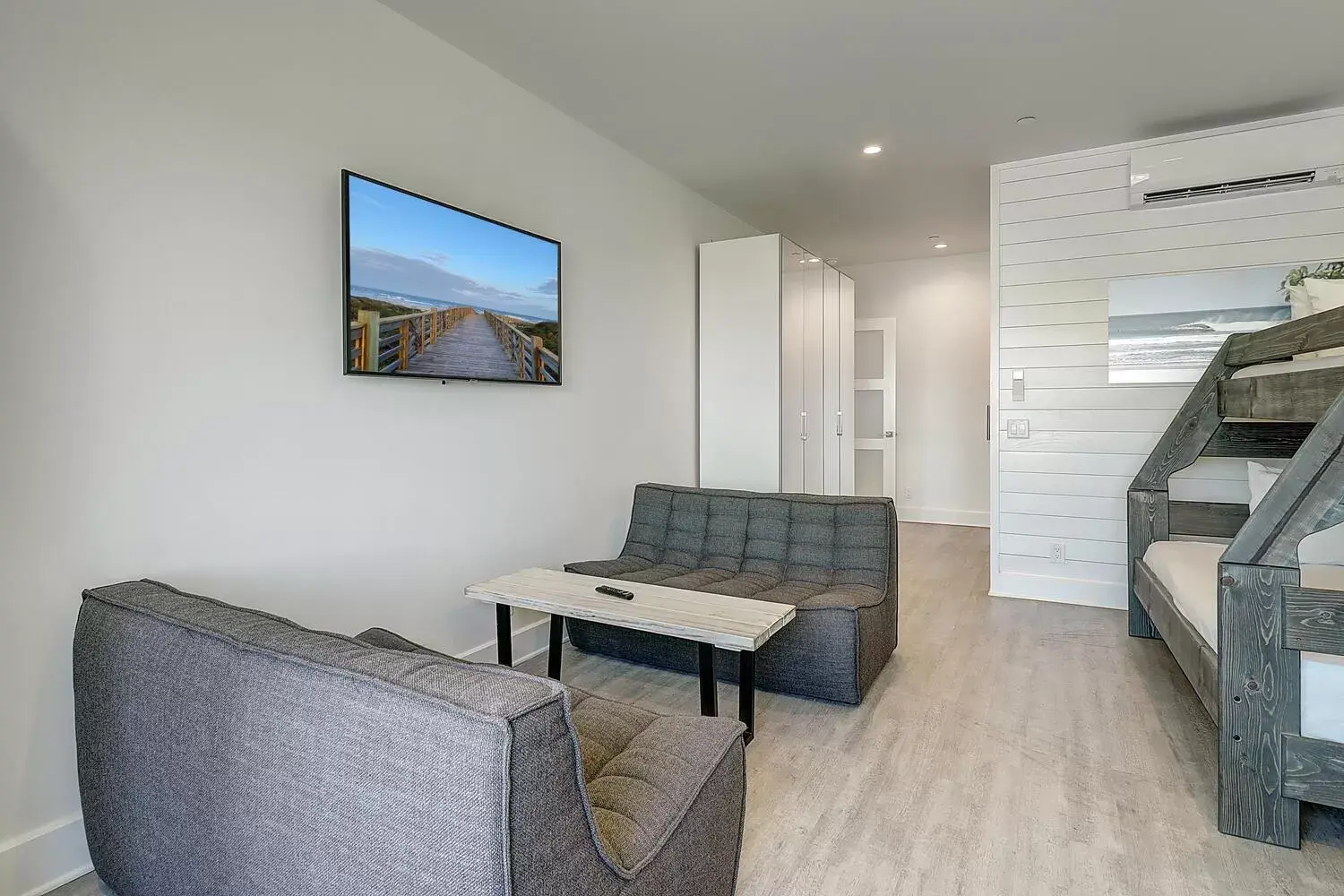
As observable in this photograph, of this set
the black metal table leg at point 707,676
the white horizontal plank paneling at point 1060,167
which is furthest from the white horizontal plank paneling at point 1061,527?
the black metal table leg at point 707,676

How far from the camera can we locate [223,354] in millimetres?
2027

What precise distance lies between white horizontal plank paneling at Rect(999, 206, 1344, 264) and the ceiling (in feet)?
1.68

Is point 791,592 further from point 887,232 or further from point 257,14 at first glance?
point 887,232

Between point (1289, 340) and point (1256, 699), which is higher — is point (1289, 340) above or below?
above

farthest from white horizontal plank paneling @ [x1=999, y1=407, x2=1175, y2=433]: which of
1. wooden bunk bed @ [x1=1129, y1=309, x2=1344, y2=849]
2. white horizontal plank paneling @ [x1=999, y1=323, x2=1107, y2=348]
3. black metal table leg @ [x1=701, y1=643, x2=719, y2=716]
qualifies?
black metal table leg @ [x1=701, y1=643, x2=719, y2=716]

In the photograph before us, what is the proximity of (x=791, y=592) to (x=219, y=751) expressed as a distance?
210 centimetres

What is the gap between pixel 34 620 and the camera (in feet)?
5.48

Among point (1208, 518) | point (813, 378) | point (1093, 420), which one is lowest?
point (1208, 518)

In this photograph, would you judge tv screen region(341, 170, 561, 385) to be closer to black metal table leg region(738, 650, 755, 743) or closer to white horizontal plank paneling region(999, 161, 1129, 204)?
black metal table leg region(738, 650, 755, 743)

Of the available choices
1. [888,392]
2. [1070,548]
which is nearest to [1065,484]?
[1070,548]

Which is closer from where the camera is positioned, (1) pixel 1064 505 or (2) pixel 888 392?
(1) pixel 1064 505

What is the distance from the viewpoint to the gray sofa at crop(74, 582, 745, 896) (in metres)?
0.93

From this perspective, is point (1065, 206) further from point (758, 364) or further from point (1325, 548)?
point (1325, 548)

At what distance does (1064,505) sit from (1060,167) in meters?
1.96
